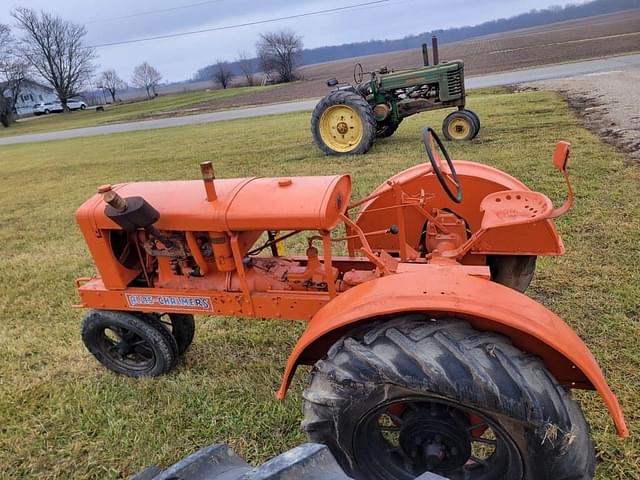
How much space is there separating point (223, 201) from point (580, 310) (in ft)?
7.68

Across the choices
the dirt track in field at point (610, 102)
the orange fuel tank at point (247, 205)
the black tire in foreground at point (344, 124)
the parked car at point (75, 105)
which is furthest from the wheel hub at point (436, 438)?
the parked car at point (75, 105)

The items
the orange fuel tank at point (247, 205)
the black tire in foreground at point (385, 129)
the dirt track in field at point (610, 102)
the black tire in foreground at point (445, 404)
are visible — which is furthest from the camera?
the black tire in foreground at point (385, 129)

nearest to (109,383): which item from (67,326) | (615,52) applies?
(67,326)

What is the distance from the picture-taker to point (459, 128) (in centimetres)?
883

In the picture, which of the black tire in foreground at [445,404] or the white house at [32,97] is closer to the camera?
the black tire in foreground at [445,404]

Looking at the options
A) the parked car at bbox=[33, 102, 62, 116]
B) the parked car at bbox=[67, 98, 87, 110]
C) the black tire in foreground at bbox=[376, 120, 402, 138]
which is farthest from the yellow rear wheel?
the parked car at bbox=[67, 98, 87, 110]

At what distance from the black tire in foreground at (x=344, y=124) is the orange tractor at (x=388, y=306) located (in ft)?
19.9

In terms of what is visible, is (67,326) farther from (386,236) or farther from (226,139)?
(226,139)

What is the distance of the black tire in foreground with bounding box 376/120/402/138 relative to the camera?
9.88 meters

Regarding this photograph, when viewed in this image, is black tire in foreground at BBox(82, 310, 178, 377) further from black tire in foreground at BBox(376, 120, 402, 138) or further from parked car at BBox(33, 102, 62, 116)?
parked car at BBox(33, 102, 62, 116)

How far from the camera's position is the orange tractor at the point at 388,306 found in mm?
1527

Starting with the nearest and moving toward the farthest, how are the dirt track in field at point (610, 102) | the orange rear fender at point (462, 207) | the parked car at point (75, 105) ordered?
the orange rear fender at point (462, 207) → the dirt track in field at point (610, 102) → the parked car at point (75, 105)

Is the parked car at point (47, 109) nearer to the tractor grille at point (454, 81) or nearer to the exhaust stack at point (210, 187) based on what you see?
the tractor grille at point (454, 81)

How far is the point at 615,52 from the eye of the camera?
25516mm
